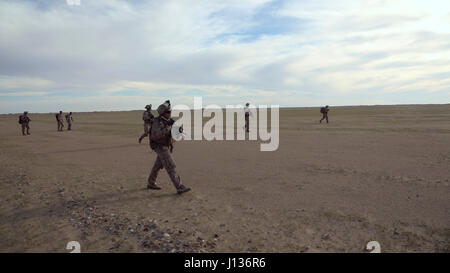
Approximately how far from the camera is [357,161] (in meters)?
9.91

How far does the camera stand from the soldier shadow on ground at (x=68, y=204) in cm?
546

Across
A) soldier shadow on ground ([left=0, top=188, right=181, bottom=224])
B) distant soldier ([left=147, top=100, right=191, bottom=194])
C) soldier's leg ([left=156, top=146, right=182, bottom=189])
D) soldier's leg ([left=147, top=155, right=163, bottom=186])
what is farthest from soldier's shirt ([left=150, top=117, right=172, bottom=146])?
soldier shadow on ground ([left=0, top=188, right=181, bottom=224])

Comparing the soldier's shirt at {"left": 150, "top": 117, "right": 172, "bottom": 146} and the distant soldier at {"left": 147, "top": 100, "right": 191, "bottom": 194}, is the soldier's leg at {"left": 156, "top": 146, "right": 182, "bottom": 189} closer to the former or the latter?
the distant soldier at {"left": 147, "top": 100, "right": 191, "bottom": 194}

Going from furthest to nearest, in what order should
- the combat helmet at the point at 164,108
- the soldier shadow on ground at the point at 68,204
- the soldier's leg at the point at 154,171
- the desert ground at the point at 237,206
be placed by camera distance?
the soldier's leg at the point at 154,171 < the combat helmet at the point at 164,108 < the soldier shadow on ground at the point at 68,204 < the desert ground at the point at 237,206

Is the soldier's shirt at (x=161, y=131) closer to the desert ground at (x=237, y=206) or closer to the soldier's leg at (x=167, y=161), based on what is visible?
the soldier's leg at (x=167, y=161)

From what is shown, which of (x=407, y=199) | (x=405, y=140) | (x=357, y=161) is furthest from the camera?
(x=405, y=140)

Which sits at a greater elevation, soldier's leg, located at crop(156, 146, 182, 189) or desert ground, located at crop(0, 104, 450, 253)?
soldier's leg, located at crop(156, 146, 182, 189)

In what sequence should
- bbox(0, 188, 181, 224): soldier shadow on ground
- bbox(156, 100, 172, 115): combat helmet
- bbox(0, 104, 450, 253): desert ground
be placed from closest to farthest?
bbox(0, 104, 450, 253): desert ground < bbox(0, 188, 181, 224): soldier shadow on ground < bbox(156, 100, 172, 115): combat helmet

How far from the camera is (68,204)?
6094 millimetres

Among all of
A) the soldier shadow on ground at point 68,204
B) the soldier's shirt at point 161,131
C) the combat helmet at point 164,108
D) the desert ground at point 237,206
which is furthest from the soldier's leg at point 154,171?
the combat helmet at point 164,108

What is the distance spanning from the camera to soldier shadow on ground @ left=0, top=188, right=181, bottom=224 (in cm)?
546
